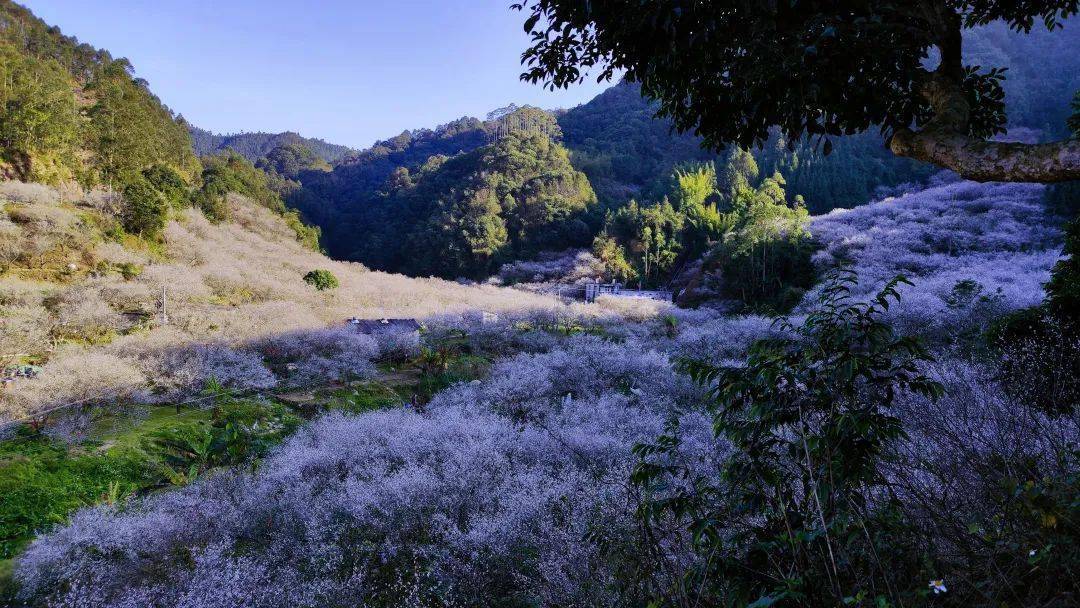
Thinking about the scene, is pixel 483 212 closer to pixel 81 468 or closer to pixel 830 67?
pixel 81 468

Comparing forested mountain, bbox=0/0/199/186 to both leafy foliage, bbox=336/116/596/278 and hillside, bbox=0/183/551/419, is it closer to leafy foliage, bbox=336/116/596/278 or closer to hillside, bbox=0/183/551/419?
hillside, bbox=0/183/551/419

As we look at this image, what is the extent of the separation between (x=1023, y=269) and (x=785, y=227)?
9.91 metres

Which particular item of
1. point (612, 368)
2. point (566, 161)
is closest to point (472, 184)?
point (566, 161)

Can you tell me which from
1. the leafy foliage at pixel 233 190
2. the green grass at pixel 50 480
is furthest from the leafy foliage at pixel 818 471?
the leafy foliage at pixel 233 190

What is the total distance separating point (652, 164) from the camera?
65.1 m

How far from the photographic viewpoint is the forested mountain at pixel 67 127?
21.8m

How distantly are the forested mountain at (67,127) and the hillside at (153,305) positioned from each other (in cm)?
293

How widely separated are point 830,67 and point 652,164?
66.4 m

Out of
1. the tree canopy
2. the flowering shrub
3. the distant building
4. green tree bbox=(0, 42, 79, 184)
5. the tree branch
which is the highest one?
green tree bbox=(0, 42, 79, 184)

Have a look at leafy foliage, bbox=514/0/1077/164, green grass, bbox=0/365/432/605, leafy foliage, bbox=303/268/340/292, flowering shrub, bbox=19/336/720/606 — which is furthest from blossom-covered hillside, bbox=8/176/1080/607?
leafy foliage, bbox=303/268/340/292

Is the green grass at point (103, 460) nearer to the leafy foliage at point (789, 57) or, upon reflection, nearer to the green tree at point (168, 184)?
the leafy foliage at point (789, 57)

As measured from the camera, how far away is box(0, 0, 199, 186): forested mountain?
21812 millimetres

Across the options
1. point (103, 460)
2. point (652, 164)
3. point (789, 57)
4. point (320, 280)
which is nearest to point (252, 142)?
point (652, 164)

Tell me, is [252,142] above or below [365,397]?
above
